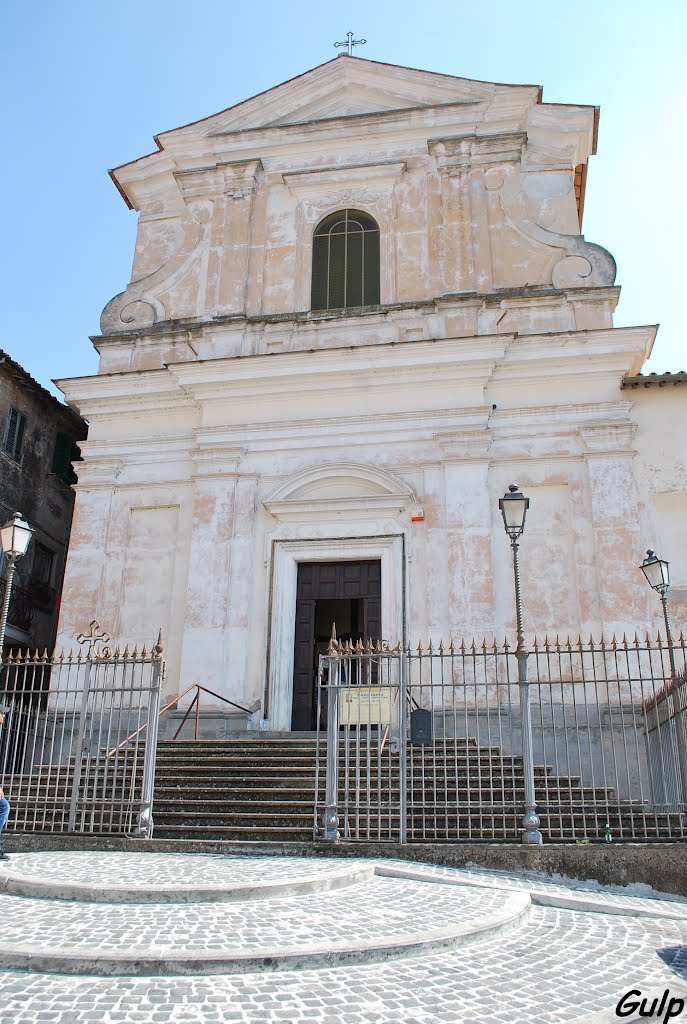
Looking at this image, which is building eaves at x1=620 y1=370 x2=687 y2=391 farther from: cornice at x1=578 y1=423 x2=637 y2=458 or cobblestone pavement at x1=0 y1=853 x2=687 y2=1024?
cobblestone pavement at x1=0 y1=853 x2=687 y2=1024

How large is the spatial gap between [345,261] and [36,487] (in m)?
8.08

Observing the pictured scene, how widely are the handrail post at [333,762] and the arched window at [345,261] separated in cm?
903

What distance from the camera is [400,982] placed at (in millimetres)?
4527

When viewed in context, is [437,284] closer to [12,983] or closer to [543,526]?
[543,526]

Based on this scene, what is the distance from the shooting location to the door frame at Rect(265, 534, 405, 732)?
46.3ft

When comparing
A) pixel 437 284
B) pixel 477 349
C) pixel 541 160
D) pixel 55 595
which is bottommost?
pixel 55 595

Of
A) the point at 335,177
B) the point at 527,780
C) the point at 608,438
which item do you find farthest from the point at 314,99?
the point at 527,780

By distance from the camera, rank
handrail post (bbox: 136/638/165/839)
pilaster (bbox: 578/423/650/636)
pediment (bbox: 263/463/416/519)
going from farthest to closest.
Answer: pediment (bbox: 263/463/416/519) < pilaster (bbox: 578/423/650/636) < handrail post (bbox: 136/638/165/839)

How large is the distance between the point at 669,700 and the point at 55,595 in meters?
13.5

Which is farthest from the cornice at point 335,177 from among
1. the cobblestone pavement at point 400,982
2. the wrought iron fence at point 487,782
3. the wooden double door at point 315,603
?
the cobblestone pavement at point 400,982

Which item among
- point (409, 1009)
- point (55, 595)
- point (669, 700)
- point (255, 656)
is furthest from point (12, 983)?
point (55, 595)

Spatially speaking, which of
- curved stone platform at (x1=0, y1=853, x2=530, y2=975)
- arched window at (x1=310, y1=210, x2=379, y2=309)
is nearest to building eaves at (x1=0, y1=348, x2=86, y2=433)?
arched window at (x1=310, y1=210, x2=379, y2=309)

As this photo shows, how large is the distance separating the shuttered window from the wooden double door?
701cm

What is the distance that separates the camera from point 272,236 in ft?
57.7
